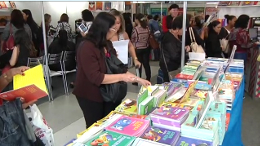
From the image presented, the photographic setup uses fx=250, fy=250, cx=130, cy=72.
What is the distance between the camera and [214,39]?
3.97 meters

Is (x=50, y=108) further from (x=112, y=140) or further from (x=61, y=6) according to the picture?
(x=61, y=6)

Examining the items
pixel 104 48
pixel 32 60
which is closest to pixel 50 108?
pixel 32 60

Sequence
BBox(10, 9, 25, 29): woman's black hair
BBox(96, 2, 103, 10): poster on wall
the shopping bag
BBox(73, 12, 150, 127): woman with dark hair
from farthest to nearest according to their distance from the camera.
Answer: BBox(96, 2, 103, 10): poster on wall → BBox(10, 9, 25, 29): woman's black hair → BBox(73, 12, 150, 127): woman with dark hair → the shopping bag

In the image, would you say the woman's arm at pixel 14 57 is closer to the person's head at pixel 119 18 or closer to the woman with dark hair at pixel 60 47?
the woman with dark hair at pixel 60 47

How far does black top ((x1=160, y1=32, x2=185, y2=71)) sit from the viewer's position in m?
3.16

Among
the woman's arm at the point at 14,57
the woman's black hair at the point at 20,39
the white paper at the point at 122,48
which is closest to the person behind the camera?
the white paper at the point at 122,48

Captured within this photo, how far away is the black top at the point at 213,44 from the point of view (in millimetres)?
3973

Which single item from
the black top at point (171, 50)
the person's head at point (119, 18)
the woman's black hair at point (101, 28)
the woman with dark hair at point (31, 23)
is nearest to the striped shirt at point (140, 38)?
the black top at point (171, 50)

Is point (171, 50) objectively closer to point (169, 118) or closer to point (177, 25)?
point (177, 25)

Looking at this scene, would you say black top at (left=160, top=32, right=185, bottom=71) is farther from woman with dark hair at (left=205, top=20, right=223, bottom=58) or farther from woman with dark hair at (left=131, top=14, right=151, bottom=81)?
woman with dark hair at (left=131, top=14, right=151, bottom=81)

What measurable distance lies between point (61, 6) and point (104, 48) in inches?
220

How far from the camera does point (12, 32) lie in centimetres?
414

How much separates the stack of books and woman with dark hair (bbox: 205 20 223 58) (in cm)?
279

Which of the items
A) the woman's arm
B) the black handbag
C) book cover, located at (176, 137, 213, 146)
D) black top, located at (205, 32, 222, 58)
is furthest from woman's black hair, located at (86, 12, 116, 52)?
black top, located at (205, 32, 222, 58)
